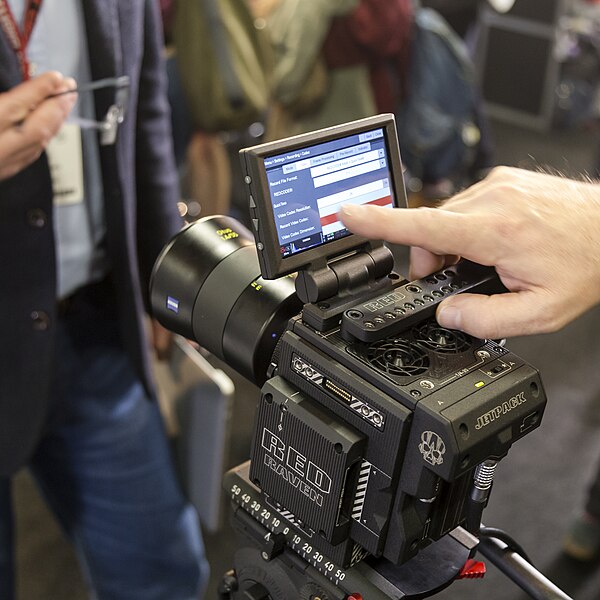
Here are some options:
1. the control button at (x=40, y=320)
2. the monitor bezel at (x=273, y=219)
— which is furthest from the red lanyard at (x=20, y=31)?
the monitor bezel at (x=273, y=219)

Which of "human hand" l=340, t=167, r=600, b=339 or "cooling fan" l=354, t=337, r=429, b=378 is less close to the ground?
"human hand" l=340, t=167, r=600, b=339

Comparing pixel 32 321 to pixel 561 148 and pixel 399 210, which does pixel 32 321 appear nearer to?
pixel 399 210

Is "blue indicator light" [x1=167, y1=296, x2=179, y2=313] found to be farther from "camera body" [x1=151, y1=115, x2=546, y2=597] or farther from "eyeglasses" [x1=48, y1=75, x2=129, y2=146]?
"eyeglasses" [x1=48, y1=75, x2=129, y2=146]

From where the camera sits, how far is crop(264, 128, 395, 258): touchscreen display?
811 mm

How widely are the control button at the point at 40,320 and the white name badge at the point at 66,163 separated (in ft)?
0.56

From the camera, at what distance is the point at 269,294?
910mm

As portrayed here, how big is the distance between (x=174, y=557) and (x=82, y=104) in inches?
34.1

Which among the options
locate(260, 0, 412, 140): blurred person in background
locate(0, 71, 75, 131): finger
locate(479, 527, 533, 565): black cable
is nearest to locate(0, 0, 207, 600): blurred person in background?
locate(0, 71, 75, 131): finger

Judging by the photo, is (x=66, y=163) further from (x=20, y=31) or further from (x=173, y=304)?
(x=173, y=304)

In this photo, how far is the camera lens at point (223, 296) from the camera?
2.96ft

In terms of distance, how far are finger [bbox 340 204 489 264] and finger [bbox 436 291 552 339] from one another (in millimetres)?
42

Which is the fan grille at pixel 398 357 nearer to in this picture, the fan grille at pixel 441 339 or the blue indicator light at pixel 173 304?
the fan grille at pixel 441 339

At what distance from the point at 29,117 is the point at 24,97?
0.03 meters

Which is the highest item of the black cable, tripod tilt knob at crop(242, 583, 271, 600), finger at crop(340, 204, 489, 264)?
finger at crop(340, 204, 489, 264)
